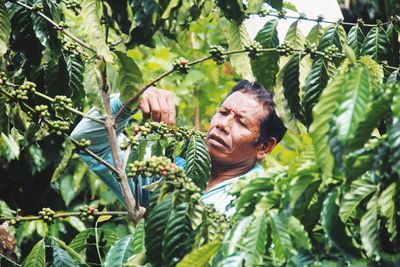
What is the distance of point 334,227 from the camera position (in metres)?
1.45

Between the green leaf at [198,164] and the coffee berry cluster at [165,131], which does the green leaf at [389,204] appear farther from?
the coffee berry cluster at [165,131]

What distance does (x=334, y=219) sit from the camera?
146 cm

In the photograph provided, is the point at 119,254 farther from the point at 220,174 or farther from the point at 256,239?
the point at 220,174

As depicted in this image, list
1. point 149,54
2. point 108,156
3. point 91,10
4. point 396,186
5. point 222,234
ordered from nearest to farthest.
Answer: point 396,186
point 222,234
point 91,10
point 108,156
point 149,54

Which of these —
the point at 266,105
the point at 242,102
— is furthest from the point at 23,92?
the point at 266,105

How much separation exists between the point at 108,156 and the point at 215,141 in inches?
20.4

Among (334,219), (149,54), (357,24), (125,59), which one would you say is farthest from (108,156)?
(149,54)

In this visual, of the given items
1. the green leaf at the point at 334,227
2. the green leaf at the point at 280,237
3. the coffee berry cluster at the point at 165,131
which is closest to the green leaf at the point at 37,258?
the coffee berry cluster at the point at 165,131

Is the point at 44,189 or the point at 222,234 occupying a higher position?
the point at 222,234

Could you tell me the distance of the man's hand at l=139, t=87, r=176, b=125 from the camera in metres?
2.41

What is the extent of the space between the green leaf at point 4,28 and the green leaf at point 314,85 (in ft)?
3.36

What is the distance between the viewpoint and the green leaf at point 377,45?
2219 mm

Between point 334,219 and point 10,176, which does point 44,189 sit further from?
point 334,219

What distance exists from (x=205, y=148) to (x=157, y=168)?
1.35 feet
